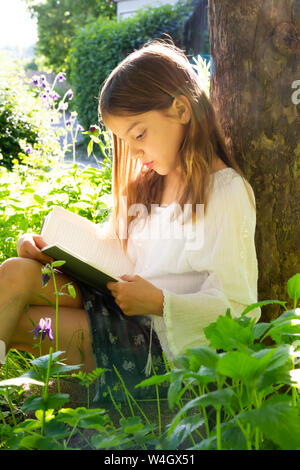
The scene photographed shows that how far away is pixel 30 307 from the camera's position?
1832 millimetres

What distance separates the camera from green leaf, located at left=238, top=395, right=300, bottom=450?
0.85m


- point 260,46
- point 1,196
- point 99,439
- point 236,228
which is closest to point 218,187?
point 236,228

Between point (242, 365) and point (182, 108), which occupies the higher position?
point (182, 108)

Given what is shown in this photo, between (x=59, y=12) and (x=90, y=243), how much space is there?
25.1m

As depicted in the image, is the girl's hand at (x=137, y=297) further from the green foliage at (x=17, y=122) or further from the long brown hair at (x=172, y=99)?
the green foliage at (x=17, y=122)

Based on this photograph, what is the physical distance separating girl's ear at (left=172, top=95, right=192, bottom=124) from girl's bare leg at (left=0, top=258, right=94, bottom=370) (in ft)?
2.02

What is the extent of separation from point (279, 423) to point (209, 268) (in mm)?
855

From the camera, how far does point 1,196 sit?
10.7 ft

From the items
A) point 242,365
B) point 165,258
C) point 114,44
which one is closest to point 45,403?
point 242,365

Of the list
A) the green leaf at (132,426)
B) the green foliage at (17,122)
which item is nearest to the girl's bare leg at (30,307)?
the green leaf at (132,426)

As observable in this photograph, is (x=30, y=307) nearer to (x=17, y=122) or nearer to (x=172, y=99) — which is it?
(x=172, y=99)

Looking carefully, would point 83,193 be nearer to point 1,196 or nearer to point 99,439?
point 1,196

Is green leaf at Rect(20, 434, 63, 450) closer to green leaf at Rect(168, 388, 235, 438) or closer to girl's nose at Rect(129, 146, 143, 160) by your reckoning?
green leaf at Rect(168, 388, 235, 438)

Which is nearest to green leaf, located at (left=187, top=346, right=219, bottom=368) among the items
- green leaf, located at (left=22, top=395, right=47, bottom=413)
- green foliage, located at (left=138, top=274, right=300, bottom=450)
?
green foliage, located at (left=138, top=274, right=300, bottom=450)
